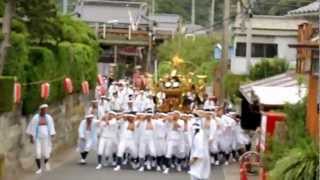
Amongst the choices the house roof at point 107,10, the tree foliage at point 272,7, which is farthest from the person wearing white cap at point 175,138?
the house roof at point 107,10

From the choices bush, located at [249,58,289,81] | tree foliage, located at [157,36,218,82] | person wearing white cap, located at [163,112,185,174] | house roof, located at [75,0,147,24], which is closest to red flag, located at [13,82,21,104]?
person wearing white cap, located at [163,112,185,174]

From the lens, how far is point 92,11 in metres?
65.4

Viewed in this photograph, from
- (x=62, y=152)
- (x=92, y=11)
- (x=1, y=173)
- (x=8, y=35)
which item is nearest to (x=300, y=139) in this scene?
(x=1, y=173)

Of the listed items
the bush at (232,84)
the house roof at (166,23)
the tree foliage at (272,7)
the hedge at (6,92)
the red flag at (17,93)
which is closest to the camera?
the hedge at (6,92)

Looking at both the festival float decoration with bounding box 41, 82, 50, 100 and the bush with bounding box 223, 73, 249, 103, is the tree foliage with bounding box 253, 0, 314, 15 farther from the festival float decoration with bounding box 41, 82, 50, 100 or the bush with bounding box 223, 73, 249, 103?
the festival float decoration with bounding box 41, 82, 50, 100

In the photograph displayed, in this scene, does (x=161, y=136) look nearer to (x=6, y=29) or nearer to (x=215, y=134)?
(x=215, y=134)

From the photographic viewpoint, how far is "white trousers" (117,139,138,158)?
2230cm

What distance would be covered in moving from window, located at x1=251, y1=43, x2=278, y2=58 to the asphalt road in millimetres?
35009

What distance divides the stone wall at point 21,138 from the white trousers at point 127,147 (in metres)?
2.42

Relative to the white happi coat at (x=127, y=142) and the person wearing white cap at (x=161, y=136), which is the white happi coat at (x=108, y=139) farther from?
the person wearing white cap at (x=161, y=136)

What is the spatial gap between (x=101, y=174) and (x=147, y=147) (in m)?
2.02

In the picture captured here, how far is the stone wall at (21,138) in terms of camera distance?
18.9 m

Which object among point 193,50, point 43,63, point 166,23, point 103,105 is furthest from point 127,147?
point 166,23

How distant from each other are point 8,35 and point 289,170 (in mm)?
9808
